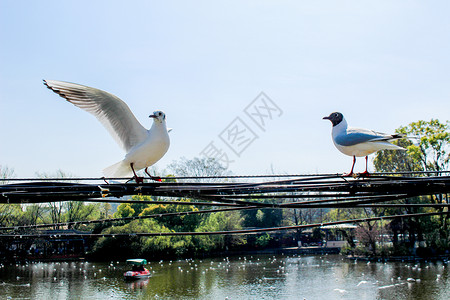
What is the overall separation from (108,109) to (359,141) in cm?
279

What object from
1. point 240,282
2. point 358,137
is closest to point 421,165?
point 240,282

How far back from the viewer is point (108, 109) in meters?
4.60

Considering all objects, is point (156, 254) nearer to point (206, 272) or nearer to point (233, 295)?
point (206, 272)

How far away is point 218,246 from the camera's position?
110 feet

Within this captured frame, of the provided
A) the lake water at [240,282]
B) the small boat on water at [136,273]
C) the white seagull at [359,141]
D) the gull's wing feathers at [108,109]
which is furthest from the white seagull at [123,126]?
the small boat on water at [136,273]

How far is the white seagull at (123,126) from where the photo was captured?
4223 millimetres

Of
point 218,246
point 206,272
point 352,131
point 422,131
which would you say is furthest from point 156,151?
point 218,246

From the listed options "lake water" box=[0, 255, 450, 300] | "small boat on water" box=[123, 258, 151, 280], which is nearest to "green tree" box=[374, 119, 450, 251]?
"lake water" box=[0, 255, 450, 300]

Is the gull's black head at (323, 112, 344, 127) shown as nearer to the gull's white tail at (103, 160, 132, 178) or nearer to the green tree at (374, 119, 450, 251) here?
the gull's white tail at (103, 160, 132, 178)

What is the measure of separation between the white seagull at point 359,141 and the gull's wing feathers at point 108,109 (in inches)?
85.7

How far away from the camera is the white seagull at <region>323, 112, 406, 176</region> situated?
165 inches

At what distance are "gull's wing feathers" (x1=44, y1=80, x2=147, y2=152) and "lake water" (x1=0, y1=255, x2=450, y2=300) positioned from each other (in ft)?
41.4

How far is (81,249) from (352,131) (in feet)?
107

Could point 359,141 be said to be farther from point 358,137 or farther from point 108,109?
point 108,109
